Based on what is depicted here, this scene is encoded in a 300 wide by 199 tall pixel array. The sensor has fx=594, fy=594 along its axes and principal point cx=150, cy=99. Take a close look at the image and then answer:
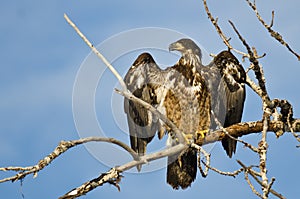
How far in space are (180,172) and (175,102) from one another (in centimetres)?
104

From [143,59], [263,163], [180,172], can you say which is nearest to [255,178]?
[263,163]

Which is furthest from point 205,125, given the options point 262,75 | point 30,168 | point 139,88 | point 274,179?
point 274,179

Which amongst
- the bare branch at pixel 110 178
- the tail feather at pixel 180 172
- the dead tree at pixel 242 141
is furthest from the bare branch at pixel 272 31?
the tail feather at pixel 180 172

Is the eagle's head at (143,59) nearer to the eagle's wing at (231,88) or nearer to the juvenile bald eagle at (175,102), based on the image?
the juvenile bald eagle at (175,102)

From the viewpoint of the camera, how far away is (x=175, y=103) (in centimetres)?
882

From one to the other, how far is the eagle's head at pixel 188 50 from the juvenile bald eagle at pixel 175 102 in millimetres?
173

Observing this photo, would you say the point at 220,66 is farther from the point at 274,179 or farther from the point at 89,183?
the point at 274,179

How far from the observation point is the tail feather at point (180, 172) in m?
8.59

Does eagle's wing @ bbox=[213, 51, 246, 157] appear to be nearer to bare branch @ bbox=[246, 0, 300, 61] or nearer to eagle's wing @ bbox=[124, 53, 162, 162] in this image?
eagle's wing @ bbox=[124, 53, 162, 162]

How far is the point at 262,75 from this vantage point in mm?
6148

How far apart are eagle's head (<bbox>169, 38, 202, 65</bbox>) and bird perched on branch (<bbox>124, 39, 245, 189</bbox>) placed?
0.06 meters

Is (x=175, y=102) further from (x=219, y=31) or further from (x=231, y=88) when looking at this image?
(x=219, y=31)

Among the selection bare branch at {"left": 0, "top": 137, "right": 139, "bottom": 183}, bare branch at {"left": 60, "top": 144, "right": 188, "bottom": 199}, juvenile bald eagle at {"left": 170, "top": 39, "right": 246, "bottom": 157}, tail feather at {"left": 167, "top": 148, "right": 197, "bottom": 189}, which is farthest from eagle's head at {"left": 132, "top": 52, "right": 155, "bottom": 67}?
bare branch at {"left": 0, "top": 137, "right": 139, "bottom": 183}

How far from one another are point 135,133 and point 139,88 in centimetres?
73
